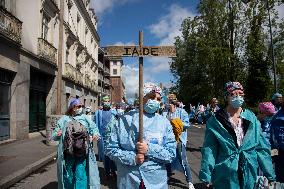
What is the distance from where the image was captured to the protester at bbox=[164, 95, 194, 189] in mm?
7699

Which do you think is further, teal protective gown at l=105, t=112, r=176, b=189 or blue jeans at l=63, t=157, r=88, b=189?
blue jeans at l=63, t=157, r=88, b=189

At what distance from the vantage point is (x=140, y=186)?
3809mm

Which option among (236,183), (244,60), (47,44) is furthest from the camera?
(244,60)

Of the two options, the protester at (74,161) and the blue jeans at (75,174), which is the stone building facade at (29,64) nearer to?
the protester at (74,161)

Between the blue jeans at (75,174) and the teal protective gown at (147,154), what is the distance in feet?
7.12

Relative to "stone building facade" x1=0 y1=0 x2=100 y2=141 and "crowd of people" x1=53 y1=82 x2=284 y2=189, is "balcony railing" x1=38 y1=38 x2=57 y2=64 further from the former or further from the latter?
"crowd of people" x1=53 y1=82 x2=284 y2=189

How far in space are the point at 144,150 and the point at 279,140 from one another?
272cm

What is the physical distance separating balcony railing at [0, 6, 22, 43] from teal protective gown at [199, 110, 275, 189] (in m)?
12.4

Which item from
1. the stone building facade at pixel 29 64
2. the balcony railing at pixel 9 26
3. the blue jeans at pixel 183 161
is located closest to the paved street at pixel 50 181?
the blue jeans at pixel 183 161

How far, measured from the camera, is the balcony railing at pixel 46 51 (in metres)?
21.0

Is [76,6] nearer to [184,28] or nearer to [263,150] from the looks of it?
[184,28]

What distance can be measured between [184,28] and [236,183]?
4103 cm

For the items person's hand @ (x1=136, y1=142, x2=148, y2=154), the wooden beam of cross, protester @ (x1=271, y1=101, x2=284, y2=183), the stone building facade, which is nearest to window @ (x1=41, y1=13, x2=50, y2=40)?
the stone building facade

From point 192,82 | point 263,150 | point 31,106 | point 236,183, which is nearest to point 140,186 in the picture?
point 236,183
